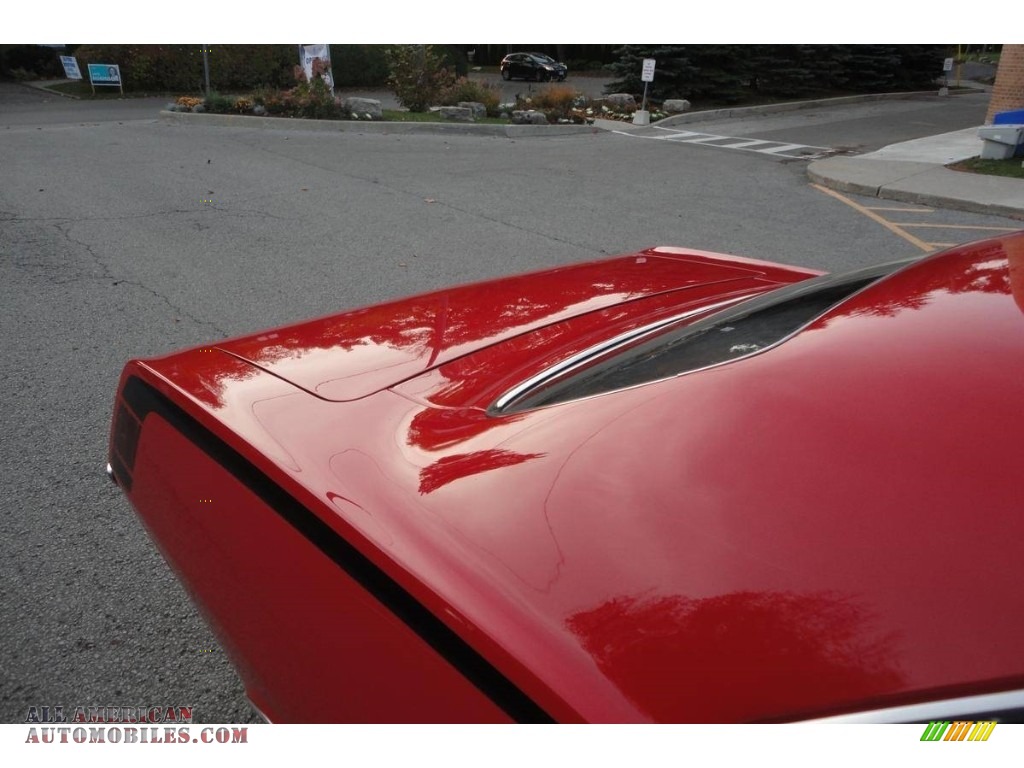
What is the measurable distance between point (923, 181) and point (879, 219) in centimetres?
229

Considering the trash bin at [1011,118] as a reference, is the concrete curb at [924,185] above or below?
below

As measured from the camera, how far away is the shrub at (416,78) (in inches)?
667

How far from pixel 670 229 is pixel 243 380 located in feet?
20.4

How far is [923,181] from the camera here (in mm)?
9984

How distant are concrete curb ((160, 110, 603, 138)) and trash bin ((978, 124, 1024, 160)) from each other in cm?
698

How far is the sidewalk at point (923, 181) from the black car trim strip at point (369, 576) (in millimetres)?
9063

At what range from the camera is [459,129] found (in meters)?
14.7

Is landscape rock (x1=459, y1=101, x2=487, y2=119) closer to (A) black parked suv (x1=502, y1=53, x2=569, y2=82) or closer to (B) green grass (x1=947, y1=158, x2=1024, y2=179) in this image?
(B) green grass (x1=947, y1=158, x2=1024, y2=179)

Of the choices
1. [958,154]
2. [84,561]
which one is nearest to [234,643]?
[84,561]

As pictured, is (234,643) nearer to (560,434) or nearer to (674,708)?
(560,434)

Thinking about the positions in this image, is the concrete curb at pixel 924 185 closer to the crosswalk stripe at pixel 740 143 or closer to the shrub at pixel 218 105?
the crosswalk stripe at pixel 740 143
